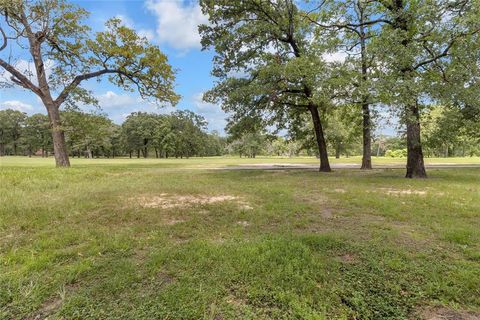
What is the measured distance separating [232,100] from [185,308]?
37.1 ft

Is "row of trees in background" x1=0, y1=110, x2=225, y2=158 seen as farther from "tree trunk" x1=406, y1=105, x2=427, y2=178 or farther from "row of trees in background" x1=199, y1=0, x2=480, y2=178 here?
"tree trunk" x1=406, y1=105, x2=427, y2=178

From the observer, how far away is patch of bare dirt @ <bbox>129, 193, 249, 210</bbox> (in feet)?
21.1

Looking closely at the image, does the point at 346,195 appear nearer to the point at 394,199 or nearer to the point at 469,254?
the point at 394,199

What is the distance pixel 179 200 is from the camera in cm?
705

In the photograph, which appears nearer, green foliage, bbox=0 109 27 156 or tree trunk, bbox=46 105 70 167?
tree trunk, bbox=46 105 70 167

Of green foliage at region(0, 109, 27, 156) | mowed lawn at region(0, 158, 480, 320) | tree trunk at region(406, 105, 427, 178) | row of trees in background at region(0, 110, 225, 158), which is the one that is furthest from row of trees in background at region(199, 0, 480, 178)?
green foliage at region(0, 109, 27, 156)

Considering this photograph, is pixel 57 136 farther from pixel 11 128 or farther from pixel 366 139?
pixel 11 128

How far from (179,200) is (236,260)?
3928 mm

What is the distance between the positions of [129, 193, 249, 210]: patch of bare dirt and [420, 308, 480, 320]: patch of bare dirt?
13.2 ft

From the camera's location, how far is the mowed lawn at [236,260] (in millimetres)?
2621

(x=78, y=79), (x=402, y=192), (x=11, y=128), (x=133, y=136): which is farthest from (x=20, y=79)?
(x=11, y=128)

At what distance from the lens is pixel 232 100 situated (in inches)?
511

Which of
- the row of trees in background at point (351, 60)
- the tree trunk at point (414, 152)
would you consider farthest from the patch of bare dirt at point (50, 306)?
the tree trunk at point (414, 152)

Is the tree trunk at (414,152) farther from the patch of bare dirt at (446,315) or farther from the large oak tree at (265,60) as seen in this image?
the patch of bare dirt at (446,315)
